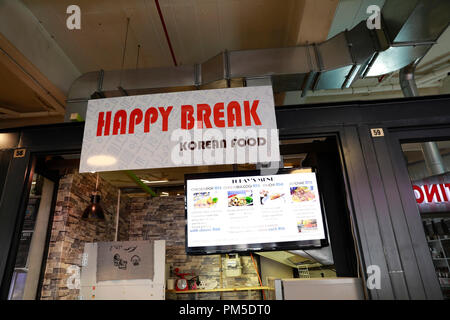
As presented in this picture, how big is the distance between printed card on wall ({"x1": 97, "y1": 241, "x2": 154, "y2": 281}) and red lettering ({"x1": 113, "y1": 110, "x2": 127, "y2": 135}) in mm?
2405

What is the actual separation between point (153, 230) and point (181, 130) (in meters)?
4.31

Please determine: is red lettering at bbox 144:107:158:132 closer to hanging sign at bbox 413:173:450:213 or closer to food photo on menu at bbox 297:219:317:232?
food photo on menu at bbox 297:219:317:232

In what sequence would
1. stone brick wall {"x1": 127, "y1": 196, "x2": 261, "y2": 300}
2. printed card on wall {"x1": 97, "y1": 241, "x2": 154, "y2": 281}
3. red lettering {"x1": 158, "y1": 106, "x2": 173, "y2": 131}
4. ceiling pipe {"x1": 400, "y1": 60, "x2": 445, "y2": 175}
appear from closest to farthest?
red lettering {"x1": 158, "y1": 106, "x2": 173, "y2": 131}
ceiling pipe {"x1": 400, "y1": 60, "x2": 445, "y2": 175}
printed card on wall {"x1": 97, "y1": 241, "x2": 154, "y2": 281}
stone brick wall {"x1": 127, "y1": 196, "x2": 261, "y2": 300}

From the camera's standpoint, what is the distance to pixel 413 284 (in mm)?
1708

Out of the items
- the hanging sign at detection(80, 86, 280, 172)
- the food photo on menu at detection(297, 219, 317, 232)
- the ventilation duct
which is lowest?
the food photo on menu at detection(297, 219, 317, 232)

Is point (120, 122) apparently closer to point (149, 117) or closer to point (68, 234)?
point (149, 117)

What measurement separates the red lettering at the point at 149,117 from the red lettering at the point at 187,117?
20 cm

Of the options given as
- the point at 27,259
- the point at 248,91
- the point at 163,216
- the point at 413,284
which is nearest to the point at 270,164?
the point at 248,91

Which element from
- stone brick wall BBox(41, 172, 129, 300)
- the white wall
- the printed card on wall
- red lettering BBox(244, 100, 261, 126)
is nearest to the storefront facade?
red lettering BBox(244, 100, 261, 126)

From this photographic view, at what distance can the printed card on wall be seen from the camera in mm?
3801

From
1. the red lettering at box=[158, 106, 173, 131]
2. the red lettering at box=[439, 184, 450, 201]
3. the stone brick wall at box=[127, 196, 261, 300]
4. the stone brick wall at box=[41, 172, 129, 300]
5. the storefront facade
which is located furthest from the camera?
the stone brick wall at box=[127, 196, 261, 300]

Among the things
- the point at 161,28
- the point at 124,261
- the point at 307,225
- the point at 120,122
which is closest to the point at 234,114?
the point at 120,122

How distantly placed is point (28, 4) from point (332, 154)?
9.96ft

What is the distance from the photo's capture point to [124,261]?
3.87 m
